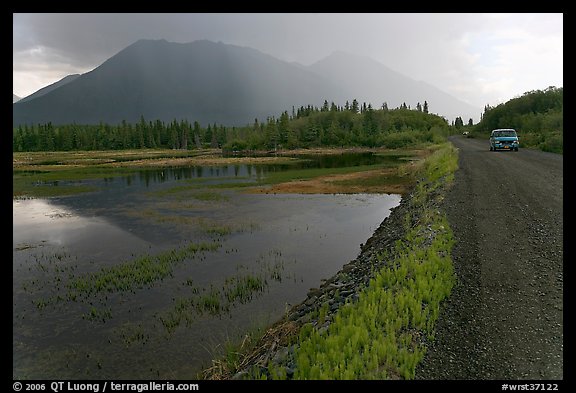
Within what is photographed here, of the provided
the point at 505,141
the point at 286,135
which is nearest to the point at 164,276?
the point at 505,141

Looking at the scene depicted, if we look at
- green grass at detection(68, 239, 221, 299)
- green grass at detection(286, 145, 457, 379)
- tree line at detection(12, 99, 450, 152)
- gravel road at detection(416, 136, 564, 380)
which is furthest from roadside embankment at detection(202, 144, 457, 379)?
tree line at detection(12, 99, 450, 152)

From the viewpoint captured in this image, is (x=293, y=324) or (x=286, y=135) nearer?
(x=293, y=324)

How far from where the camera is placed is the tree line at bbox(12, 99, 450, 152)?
493 feet

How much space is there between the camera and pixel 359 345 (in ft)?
22.5

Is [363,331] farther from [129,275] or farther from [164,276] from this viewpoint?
[129,275]

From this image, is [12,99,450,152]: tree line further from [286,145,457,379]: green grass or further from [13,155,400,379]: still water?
[286,145,457,379]: green grass

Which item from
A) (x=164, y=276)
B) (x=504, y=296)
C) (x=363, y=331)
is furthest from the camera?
(x=164, y=276)

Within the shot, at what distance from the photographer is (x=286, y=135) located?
157250 millimetres

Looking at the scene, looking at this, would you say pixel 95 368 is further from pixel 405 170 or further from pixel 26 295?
pixel 405 170

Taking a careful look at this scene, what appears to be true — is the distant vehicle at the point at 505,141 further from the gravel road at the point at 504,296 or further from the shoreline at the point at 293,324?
the shoreline at the point at 293,324

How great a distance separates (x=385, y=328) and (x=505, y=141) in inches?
1637

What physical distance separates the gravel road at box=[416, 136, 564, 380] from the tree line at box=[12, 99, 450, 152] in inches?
4919
